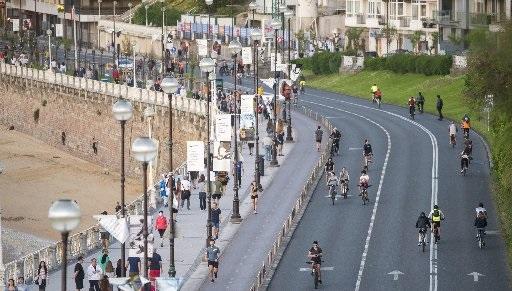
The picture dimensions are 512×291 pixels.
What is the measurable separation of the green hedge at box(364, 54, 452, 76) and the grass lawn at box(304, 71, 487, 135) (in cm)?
49

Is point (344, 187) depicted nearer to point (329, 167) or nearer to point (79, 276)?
point (329, 167)

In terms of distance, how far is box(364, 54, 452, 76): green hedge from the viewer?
4729 inches

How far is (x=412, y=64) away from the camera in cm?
12394

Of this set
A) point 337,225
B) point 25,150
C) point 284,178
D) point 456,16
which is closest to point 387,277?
point 337,225

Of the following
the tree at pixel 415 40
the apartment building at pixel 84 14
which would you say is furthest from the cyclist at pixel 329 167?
the apartment building at pixel 84 14

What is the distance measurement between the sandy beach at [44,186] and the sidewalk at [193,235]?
12.6 metres

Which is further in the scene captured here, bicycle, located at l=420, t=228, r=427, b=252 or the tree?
the tree

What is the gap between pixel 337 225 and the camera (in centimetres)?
7275

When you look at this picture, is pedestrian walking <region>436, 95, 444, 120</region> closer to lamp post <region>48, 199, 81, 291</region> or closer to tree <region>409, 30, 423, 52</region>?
tree <region>409, 30, 423, 52</region>

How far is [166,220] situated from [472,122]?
3299 centimetres

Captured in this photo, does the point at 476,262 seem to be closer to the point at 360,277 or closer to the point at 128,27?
the point at 360,277

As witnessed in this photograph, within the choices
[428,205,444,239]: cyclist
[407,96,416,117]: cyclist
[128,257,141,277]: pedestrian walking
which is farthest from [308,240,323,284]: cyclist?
[407,96,416,117]: cyclist

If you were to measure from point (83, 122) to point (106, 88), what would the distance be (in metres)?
4.91

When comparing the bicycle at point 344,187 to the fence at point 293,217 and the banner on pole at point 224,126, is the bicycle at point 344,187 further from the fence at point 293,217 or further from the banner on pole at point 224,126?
the banner on pole at point 224,126
